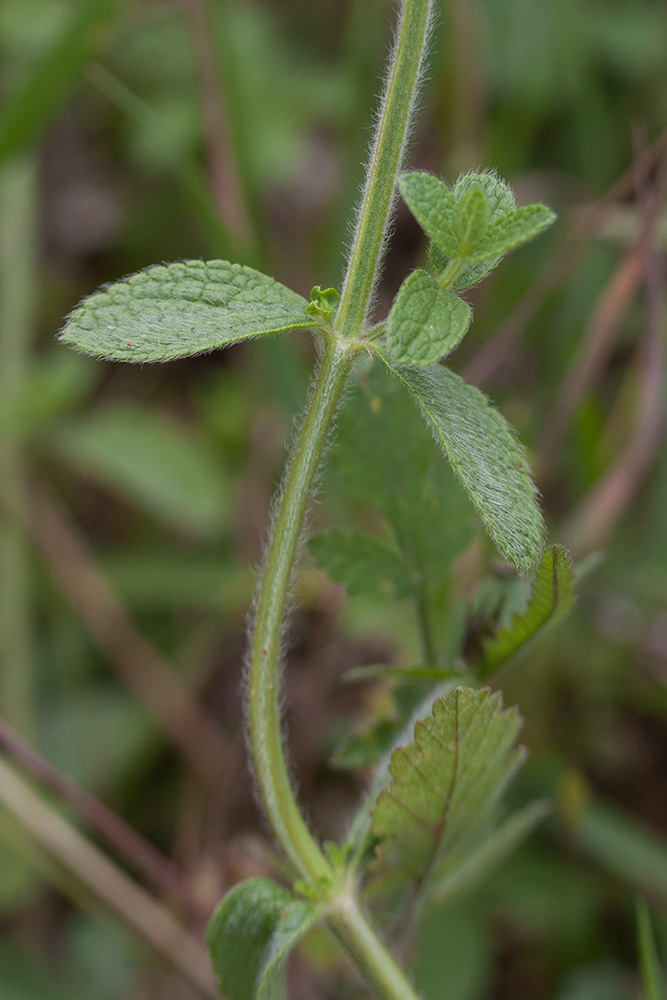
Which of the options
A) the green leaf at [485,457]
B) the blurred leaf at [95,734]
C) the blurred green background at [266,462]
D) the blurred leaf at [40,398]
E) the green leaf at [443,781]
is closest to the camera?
the green leaf at [485,457]

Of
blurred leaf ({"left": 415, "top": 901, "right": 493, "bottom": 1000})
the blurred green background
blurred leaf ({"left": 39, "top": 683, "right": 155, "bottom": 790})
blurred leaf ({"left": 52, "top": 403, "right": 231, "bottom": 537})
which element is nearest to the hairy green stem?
the blurred green background

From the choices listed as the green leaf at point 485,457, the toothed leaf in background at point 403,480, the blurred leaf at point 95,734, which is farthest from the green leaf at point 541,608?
the blurred leaf at point 95,734

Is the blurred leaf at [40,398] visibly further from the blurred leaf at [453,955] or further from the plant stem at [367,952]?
the plant stem at [367,952]

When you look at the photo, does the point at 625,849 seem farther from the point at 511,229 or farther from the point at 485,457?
the point at 511,229

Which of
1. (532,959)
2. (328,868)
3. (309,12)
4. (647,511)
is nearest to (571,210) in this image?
(647,511)

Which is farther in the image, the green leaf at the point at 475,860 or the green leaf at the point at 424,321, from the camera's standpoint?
the green leaf at the point at 475,860

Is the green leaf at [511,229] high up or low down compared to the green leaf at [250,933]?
up

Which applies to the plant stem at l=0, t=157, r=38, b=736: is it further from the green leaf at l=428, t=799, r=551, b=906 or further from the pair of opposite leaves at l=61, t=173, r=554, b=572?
the pair of opposite leaves at l=61, t=173, r=554, b=572
